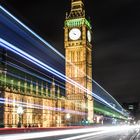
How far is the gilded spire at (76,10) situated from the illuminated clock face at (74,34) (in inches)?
283

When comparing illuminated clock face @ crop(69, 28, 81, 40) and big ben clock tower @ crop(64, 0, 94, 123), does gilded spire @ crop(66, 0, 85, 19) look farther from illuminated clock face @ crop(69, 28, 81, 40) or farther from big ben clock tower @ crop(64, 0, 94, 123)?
illuminated clock face @ crop(69, 28, 81, 40)

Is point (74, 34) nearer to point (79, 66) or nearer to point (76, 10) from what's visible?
point (79, 66)

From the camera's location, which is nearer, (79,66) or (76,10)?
(79,66)

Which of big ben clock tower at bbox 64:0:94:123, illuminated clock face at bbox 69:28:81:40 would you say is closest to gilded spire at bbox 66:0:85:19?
big ben clock tower at bbox 64:0:94:123

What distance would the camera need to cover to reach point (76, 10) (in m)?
154

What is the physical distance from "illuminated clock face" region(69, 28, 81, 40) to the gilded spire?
719cm

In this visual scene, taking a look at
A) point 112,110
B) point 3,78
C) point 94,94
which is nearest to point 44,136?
point 3,78

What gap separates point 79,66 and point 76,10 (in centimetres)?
2741

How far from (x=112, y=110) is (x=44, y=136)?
437 feet

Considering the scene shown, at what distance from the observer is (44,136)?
115 ft

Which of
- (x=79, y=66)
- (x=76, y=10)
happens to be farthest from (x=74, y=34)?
(x=76, y=10)

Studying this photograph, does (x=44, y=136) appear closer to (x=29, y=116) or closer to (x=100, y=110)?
(x=29, y=116)

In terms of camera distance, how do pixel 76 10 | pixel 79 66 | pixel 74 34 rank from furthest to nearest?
1. pixel 76 10
2. pixel 74 34
3. pixel 79 66

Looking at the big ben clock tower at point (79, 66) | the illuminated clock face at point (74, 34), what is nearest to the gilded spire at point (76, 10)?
the big ben clock tower at point (79, 66)
